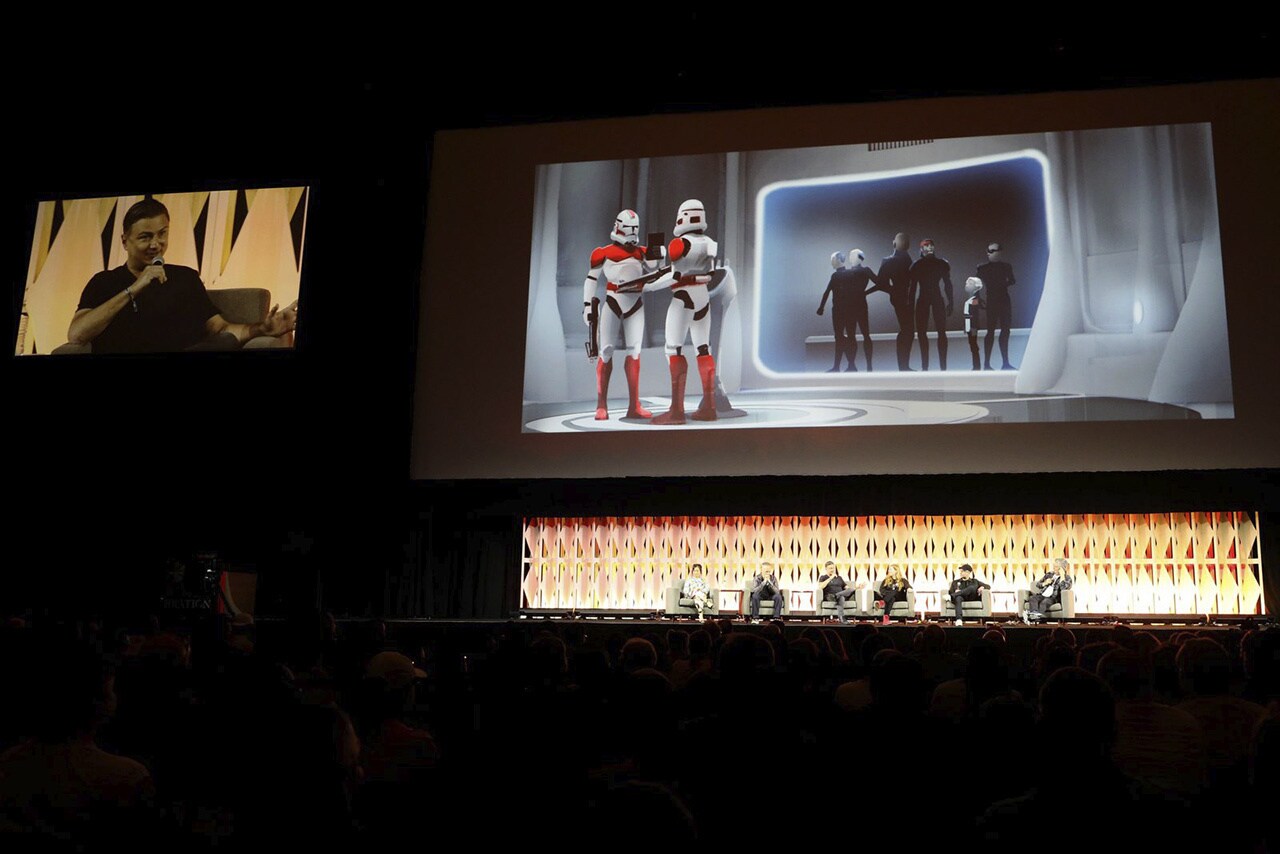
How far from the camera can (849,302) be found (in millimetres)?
10344

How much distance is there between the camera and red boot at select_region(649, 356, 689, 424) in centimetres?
1051

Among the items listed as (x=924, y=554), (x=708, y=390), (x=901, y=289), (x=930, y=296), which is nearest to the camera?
(x=930, y=296)

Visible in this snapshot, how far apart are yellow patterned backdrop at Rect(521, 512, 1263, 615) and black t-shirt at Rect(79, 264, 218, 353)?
4.22 m

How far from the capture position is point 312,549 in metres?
11.5

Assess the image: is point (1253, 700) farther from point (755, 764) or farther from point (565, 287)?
point (565, 287)

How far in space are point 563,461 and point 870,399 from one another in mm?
3056

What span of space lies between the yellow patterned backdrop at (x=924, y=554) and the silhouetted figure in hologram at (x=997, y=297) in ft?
7.42

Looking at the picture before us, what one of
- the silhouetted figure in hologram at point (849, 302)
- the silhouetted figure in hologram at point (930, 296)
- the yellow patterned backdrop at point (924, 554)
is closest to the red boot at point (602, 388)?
the yellow patterned backdrop at point (924, 554)

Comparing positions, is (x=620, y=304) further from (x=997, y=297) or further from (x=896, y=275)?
(x=997, y=297)

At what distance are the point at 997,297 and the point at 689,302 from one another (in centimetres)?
290

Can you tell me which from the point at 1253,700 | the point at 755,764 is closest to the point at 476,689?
the point at 755,764

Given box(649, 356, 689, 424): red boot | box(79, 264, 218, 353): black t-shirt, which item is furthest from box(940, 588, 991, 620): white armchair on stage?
box(79, 264, 218, 353): black t-shirt

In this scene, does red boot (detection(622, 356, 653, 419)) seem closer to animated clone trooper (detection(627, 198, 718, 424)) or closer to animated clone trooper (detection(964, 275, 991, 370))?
animated clone trooper (detection(627, 198, 718, 424))

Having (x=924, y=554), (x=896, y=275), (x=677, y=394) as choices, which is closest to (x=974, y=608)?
(x=924, y=554)
